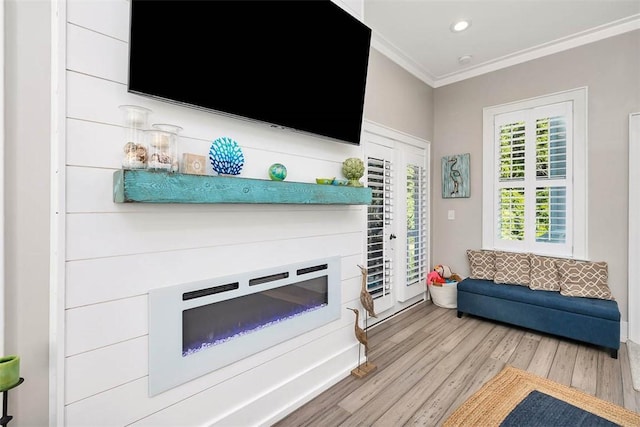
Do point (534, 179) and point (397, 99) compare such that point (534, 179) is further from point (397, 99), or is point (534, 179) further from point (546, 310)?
point (397, 99)

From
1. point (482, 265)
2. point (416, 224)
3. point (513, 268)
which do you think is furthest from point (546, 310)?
point (416, 224)

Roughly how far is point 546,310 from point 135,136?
361cm

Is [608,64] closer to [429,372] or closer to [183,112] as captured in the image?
[429,372]

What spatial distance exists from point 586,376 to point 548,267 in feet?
3.74

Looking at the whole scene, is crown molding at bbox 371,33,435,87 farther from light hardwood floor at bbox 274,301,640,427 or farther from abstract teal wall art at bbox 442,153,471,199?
light hardwood floor at bbox 274,301,640,427

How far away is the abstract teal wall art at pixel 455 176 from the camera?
3920 mm

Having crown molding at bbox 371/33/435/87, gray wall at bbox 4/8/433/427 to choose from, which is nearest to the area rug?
gray wall at bbox 4/8/433/427

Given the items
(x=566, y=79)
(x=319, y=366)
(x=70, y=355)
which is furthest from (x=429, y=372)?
(x=566, y=79)

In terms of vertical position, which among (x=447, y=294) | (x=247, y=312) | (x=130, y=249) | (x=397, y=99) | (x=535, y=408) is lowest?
(x=535, y=408)

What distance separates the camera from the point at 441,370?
2434mm

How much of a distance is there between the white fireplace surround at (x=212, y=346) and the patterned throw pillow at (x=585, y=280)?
8.49 feet

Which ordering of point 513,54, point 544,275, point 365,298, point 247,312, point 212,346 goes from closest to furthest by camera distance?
point 212,346
point 247,312
point 365,298
point 544,275
point 513,54

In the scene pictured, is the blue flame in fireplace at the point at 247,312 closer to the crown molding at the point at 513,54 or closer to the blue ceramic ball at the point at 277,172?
the blue ceramic ball at the point at 277,172

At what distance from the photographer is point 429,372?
2402mm
